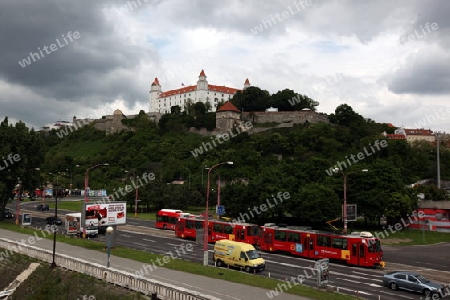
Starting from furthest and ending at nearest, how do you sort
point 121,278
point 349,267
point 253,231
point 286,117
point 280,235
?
1. point 286,117
2. point 253,231
3. point 280,235
4. point 349,267
5. point 121,278

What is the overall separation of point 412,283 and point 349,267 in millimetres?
8662

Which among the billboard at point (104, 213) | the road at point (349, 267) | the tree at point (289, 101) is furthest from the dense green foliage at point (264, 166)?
the billboard at point (104, 213)

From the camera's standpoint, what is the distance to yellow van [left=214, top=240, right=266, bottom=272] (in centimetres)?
2878

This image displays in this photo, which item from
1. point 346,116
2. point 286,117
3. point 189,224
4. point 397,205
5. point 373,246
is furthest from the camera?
point 286,117

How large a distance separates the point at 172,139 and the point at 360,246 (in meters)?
106

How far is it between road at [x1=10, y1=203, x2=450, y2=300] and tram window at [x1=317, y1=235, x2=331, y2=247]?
176cm

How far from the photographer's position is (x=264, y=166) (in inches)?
3802

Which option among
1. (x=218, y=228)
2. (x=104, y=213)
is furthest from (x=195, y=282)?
(x=218, y=228)

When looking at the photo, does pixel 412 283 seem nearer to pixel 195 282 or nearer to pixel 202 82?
pixel 195 282

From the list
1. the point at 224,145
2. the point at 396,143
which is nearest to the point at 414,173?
the point at 396,143

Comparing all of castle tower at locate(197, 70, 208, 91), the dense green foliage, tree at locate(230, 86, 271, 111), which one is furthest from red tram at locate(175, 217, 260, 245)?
castle tower at locate(197, 70, 208, 91)

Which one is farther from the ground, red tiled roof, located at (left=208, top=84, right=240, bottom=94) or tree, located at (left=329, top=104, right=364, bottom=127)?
red tiled roof, located at (left=208, top=84, right=240, bottom=94)

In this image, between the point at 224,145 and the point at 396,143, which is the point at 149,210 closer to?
the point at 224,145

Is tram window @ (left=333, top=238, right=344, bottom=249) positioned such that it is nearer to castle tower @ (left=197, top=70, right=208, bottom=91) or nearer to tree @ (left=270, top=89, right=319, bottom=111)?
tree @ (left=270, top=89, right=319, bottom=111)
